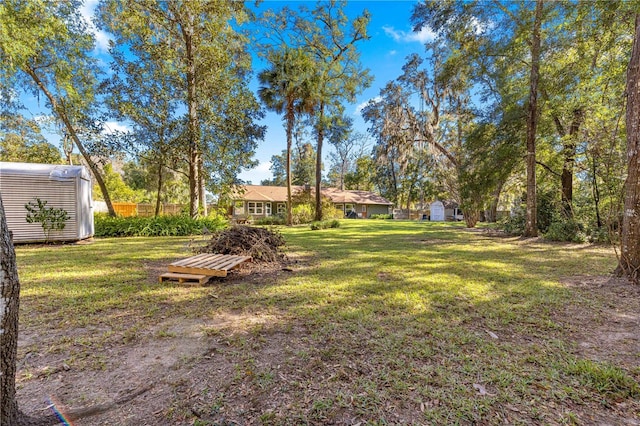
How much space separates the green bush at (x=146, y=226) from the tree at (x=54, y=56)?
1517 millimetres

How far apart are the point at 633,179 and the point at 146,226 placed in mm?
13872

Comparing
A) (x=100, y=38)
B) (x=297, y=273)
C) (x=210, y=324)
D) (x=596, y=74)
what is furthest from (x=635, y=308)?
(x=100, y=38)

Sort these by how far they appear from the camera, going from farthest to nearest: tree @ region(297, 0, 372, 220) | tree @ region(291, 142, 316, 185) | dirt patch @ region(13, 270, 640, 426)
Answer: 1. tree @ region(291, 142, 316, 185)
2. tree @ region(297, 0, 372, 220)
3. dirt patch @ region(13, 270, 640, 426)

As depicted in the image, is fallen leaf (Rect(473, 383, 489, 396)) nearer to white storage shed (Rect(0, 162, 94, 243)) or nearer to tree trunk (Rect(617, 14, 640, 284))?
tree trunk (Rect(617, 14, 640, 284))

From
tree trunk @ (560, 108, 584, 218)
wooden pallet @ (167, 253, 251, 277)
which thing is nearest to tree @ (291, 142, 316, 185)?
tree trunk @ (560, 108, 584, 218)

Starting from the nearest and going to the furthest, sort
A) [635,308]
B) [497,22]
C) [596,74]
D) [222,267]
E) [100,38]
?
[635,308] < [222,267] < [596,74] < [497,22] < [100,38]

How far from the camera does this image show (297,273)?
508 centimetres

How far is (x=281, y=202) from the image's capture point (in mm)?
29672

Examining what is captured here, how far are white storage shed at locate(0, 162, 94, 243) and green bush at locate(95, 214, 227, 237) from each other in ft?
6.65

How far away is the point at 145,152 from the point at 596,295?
572 inches

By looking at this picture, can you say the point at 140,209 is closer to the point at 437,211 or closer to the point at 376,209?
the point at 376,209

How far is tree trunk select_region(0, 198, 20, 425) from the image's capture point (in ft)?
3.94

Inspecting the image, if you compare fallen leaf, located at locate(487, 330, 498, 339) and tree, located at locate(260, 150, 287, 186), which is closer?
fallen leaf, located at locate(487, 330, 498, 339)

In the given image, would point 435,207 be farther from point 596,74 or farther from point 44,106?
point 44,106
